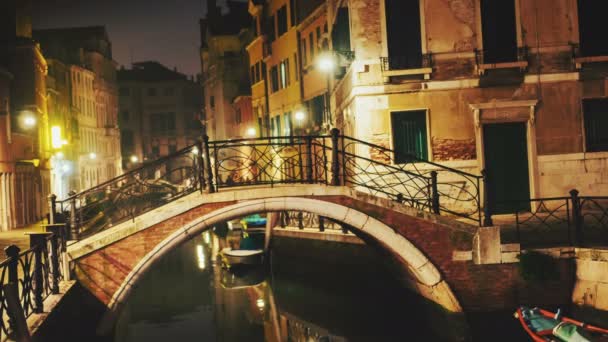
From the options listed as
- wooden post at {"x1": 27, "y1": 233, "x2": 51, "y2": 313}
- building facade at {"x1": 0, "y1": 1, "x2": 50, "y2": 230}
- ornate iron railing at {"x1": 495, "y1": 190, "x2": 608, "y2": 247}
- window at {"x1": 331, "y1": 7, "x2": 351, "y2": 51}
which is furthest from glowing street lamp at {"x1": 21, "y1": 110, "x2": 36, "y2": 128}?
ornate iron railing at {"x1": 495, "y1": 190, "x2": 608, "y2": 247}

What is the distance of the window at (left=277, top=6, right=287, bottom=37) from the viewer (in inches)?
1166

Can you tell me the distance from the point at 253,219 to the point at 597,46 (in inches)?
584

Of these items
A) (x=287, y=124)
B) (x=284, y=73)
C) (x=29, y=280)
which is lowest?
(x=29, y=280)

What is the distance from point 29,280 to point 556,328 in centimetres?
680

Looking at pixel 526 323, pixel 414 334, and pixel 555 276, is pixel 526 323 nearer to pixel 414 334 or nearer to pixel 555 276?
pixel 555 276

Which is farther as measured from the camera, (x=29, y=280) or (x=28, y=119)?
(x=28, y=119)

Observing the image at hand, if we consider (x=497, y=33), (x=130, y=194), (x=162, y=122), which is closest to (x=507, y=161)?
(x=497, y=33)

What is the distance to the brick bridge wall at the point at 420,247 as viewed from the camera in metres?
11.2

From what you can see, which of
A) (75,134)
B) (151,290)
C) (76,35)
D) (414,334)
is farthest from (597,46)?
(76,35)

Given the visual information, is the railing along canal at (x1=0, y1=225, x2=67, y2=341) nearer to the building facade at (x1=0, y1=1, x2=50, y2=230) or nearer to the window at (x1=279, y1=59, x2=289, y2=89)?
the building facade at (x1=0, y1=1, x2=50, y2=230)

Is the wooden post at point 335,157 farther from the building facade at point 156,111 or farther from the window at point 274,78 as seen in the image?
the building facade at point 156,111

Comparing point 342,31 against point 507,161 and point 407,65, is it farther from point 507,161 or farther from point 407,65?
point 507,161

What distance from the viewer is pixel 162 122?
74438 millimetres

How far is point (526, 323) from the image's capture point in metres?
10.3
